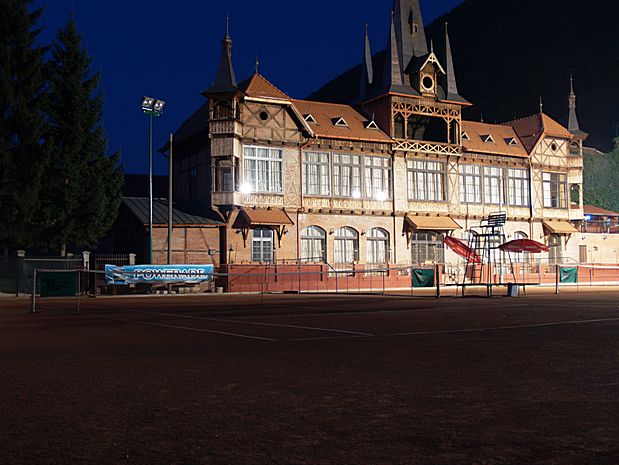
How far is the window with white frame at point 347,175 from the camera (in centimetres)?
4438

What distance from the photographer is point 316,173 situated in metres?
43.8

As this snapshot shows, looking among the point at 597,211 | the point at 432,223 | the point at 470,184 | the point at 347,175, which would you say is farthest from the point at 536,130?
the point at 347,175

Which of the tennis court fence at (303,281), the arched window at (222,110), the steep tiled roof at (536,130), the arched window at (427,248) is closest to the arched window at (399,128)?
the arched window at (427,248)

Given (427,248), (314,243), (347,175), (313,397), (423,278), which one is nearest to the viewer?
(313,397)

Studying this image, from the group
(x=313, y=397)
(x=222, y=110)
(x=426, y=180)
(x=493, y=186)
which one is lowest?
(x=313, y=397)

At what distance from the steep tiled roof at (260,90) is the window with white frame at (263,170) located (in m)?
3.18

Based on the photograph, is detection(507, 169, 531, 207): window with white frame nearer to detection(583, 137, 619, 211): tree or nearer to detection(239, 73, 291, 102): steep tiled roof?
detection(239, 73, 291, 102): steep tiled roof

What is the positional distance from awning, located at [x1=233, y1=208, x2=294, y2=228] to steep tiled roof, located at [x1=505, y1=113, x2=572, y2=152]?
71.5 ft

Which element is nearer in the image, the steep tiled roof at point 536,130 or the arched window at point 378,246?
the arched window at point 378,246

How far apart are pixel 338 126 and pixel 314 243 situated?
806 centimetres

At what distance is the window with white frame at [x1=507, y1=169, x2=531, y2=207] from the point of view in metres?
51.0

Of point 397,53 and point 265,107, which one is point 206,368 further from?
point 397,53

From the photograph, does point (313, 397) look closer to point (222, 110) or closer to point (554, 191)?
point (222, 110)

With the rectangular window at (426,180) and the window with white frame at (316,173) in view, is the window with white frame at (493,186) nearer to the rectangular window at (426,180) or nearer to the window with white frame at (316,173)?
the rectangular window at (426,180)
